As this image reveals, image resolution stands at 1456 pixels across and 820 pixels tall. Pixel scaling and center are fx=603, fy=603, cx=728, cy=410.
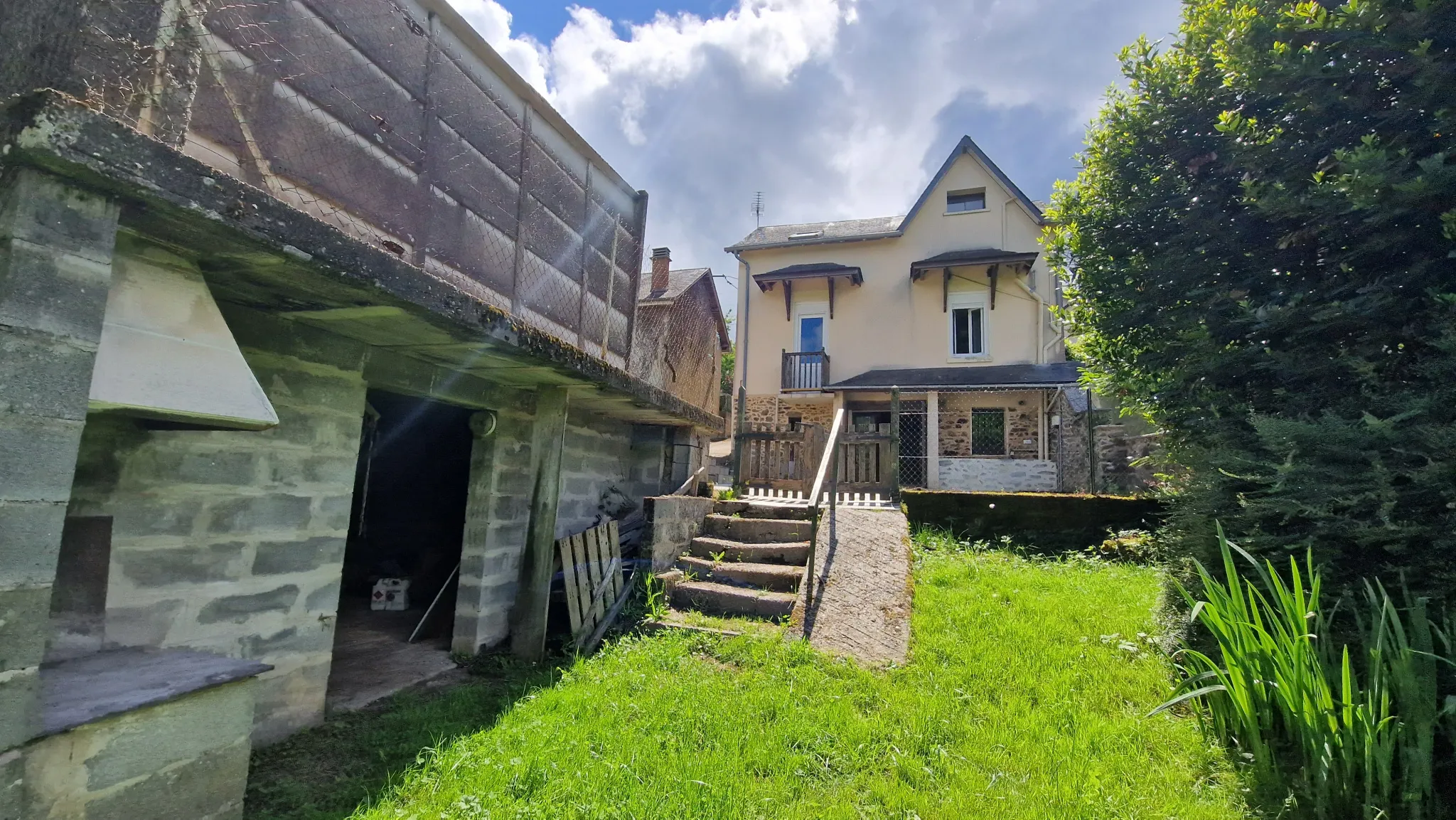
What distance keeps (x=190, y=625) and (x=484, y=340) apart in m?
1.84

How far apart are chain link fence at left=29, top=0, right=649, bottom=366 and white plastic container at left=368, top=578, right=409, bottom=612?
3.10 m

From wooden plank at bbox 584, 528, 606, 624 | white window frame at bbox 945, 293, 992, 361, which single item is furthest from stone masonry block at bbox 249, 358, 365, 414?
white window frame at bbox 945, 293, 992, 361

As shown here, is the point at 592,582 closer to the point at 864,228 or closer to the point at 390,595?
the point at 390,595

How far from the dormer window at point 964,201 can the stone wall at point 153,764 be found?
17.0 metres

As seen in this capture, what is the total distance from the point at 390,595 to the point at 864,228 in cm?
1529

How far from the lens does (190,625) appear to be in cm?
276

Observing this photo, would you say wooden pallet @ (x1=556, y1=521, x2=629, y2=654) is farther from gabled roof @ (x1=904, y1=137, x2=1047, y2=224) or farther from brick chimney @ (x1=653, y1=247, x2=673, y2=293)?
gabled roof @ (x1=904, y1=137, x2=1047, y2=224)

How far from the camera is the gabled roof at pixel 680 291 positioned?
41.2 ft

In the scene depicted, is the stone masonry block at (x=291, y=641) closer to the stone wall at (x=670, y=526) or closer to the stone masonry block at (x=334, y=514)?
the stone masonry block at (x=334, y=514)

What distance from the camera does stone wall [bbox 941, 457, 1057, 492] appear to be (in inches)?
533

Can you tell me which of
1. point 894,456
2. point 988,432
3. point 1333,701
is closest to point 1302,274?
point 1333,701

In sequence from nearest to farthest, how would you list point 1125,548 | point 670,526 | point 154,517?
point 154,517 → point 670,526 → point 1125,548

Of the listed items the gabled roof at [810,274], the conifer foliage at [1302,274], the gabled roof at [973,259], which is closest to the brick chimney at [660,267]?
the gabled roof at [810,274]

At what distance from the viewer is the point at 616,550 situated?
5527mm
